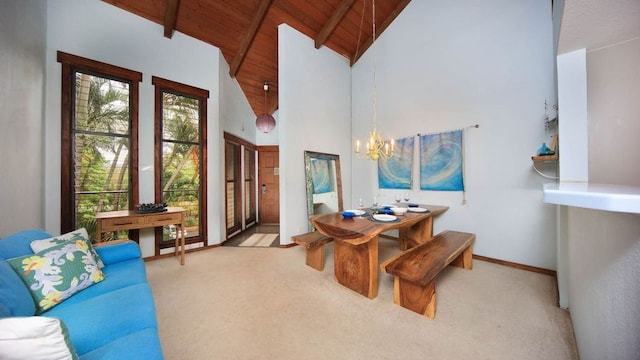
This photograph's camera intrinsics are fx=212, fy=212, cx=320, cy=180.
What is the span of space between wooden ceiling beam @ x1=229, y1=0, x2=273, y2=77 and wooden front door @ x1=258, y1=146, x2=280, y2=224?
1.97m

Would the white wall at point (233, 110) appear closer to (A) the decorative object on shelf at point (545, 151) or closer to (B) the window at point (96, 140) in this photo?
(B) the window at point (96, 140)

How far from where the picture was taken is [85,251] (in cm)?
159

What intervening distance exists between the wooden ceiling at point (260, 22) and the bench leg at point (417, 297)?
4.04 metres

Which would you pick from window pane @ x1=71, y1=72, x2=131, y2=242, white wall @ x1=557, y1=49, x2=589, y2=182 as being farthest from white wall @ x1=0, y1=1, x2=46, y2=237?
white wall @ x1=557, y1=49, x2=589, y2=182

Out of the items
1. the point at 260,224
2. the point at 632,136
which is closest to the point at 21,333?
the point at 632,136

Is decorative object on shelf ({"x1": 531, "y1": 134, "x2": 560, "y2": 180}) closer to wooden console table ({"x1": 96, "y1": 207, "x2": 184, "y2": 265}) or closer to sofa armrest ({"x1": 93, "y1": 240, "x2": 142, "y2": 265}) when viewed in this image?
sofa armrest ({"x1": 93, "y1": 240, "x2": 142, "y2": 265})

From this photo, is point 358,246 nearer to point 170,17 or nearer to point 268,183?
point 268,183

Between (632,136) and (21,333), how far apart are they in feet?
9.82

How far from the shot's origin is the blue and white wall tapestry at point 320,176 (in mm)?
3838

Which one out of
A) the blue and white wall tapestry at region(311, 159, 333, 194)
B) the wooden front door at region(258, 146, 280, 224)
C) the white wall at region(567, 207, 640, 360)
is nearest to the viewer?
the white wall at region(567, 207, 640, 360)

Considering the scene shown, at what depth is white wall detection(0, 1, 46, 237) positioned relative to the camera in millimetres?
1768

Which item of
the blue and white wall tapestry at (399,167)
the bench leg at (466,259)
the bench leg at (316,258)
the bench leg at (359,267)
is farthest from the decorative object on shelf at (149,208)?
the bench leg at (466,259)

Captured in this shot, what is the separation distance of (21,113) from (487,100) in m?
5.24

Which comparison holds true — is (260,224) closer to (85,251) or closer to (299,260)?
(299,260)
